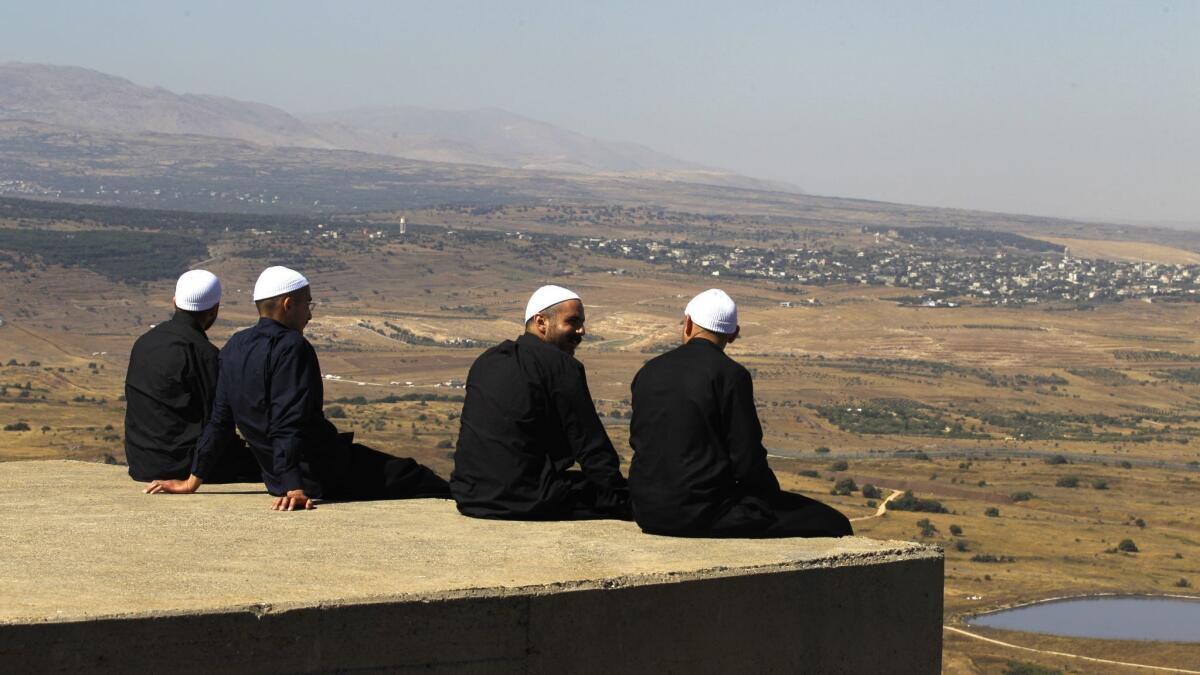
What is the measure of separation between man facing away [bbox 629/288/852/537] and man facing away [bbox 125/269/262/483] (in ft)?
9.32

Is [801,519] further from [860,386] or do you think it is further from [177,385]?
[860,386]

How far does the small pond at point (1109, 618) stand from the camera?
3812 centimetres

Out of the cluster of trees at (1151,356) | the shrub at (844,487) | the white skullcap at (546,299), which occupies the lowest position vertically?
the cluster of trees at (1151,356)

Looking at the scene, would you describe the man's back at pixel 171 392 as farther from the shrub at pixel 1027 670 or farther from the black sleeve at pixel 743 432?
the shrub at pixel 1027 670

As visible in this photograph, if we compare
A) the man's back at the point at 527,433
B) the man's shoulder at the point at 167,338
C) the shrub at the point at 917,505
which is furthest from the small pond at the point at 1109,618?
the man's back at the point at 527,433

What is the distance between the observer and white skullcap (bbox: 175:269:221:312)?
365 inches

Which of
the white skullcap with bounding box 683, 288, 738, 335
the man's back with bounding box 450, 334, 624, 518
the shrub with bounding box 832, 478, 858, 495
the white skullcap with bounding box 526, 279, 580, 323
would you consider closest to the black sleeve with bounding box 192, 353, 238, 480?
the man's back with bounding box 450, 334, 624, 518

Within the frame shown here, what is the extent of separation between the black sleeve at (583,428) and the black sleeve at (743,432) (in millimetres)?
662

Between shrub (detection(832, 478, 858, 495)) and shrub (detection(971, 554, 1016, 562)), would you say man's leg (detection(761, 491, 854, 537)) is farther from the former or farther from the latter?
shrub (detection(832, 478, 858, 495))

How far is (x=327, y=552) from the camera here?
6.87 m

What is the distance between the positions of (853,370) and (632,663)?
344 ft

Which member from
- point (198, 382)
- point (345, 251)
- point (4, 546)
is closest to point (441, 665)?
point (4, 546)

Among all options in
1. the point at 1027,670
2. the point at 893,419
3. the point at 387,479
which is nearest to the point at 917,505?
the point at 1027,670

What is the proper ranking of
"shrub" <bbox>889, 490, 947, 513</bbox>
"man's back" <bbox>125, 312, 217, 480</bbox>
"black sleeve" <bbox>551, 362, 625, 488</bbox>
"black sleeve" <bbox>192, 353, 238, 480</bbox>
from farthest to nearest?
"shrub" <bbox>889, 490, 947, 513</bbox>, "man's back" <bbox>125, 312, 217, 480</bbox>, "black sleeve" <bbox>192, 353, 238, 480</bbox>, "black sleeve" <bbox>551, 362, 625, 488</bbox>
